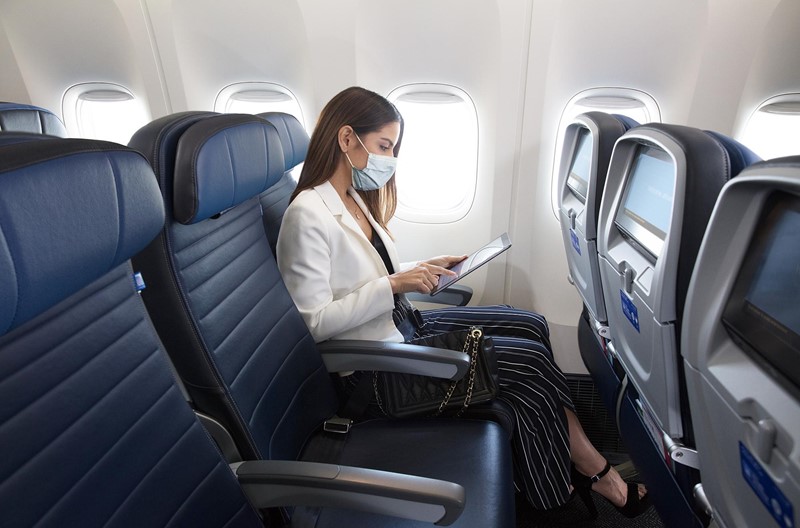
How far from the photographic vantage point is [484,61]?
2369mm

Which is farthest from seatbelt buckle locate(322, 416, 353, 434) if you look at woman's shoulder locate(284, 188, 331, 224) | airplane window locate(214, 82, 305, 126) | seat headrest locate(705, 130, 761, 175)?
airplane window locate(214, 82, 305, 126)

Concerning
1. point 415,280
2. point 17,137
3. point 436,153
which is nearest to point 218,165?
point 17,137

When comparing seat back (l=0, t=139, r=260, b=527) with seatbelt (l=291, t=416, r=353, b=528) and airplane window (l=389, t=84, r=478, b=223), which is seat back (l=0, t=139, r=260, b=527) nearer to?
seatbelt (l=291, t=416, r=353, b=528)

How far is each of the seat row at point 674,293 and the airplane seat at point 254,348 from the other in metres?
0.42

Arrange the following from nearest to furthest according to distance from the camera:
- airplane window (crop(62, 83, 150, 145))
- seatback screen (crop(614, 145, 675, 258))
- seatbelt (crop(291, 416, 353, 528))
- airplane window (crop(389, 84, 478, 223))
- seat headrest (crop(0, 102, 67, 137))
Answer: seatback screen (crop(614, 145, 675, 258)), seatbelt (crop(291, 416, 353, 528)), seat headrest (crop(0, 102, 67, 137)), airplane window (crop(389, 84, 478, 223)), airplane window (crop(62, 83, 150, 145))

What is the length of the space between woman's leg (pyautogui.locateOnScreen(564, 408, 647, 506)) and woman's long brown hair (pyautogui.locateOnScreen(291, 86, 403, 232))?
1.40m

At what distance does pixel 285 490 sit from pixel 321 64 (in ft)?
7.01

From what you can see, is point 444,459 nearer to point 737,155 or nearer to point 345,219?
point 345,219

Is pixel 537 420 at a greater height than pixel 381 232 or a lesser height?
lesser

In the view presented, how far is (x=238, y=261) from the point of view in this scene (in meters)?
1.22

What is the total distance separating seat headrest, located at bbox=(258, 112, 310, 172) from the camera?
1816mm

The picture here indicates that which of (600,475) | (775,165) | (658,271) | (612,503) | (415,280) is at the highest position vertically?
(775,165)

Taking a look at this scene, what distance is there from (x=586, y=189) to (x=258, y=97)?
2.12 meters

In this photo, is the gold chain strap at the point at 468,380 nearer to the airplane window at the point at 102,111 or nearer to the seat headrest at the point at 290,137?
the seat headrest at the point at 290,137
